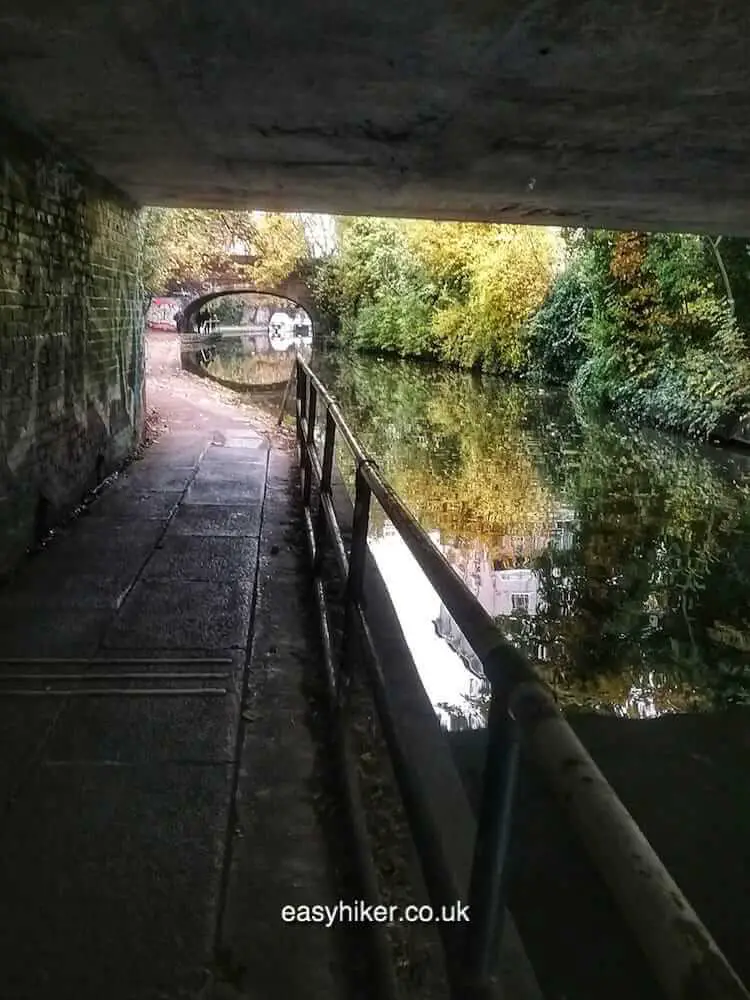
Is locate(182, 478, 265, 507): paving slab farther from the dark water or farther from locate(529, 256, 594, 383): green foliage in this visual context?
locate(529, 256, 594, 383): green foliage

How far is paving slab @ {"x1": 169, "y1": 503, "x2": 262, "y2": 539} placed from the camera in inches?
227

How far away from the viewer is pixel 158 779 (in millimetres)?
→ 2645

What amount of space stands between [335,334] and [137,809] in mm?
35422

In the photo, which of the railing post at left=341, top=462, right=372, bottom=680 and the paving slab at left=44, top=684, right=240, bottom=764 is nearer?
the railing post at left=341, top=462, right=372, bottom=680

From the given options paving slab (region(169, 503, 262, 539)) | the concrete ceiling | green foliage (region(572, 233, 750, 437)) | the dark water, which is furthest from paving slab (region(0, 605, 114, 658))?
green foliage (region(572, 233, 750, 437))

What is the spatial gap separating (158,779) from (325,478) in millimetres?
1958

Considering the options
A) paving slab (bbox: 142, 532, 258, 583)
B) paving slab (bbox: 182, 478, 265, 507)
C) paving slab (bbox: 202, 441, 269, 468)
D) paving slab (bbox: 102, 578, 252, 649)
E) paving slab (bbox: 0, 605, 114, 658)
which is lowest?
paving slab (bbox: 0, 605, 114, 658)

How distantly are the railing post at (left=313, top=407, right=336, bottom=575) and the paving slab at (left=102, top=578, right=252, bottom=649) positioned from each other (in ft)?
1.39

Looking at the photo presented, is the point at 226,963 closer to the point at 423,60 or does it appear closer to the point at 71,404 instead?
the point at 423,60

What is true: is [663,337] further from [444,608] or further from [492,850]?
[492,850]

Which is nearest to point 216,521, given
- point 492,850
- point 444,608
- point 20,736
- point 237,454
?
point 444,608

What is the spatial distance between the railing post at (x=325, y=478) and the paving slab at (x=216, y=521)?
3.97 ft

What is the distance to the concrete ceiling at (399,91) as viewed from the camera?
2879 millimetres

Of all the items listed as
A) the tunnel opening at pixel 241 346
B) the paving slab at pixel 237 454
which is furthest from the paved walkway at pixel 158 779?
the tunnel opening at pixel 241 346
